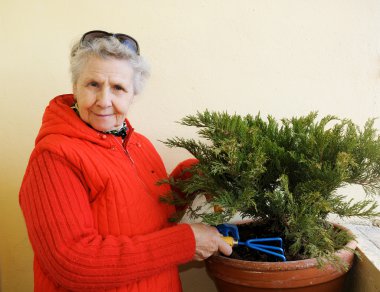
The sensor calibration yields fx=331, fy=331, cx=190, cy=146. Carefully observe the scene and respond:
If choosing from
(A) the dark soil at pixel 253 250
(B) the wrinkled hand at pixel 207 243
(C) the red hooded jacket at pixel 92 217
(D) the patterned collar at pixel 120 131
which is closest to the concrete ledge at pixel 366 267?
(A) the dark soil at pixel 253 250

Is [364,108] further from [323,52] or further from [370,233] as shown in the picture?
[370,233]

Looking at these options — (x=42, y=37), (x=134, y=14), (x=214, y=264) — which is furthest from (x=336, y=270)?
(x=42, y=37)

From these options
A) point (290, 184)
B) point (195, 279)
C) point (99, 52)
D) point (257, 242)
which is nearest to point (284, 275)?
point (257, 242)

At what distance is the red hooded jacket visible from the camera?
0.82m

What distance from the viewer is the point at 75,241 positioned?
2.72ft

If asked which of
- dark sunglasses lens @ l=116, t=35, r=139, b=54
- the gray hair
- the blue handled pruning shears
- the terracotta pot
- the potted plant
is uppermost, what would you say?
dark sunglasses lens @ l=116, t=35, r=139, b=54

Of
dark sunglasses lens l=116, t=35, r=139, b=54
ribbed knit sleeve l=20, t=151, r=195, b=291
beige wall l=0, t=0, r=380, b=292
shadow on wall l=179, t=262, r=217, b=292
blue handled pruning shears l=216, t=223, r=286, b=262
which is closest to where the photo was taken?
ribbed knit sleeve l=20, t=151, r=195, b=291

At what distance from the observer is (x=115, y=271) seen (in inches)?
32.8

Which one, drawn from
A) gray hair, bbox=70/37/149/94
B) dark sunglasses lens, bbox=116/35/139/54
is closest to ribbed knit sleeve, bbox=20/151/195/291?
gray hair, bbox=70/37/149/94

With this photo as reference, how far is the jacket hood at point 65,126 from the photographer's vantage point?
949 mm

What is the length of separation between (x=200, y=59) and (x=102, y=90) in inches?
19.7

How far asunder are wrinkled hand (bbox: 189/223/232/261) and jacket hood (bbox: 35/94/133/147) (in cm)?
38

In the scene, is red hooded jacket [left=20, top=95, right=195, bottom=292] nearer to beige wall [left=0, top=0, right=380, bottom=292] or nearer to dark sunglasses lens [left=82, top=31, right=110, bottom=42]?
dark sunglasses lens [left=82, top=31, right=110, bottom=42]

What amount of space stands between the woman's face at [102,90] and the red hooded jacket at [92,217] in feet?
0.13
